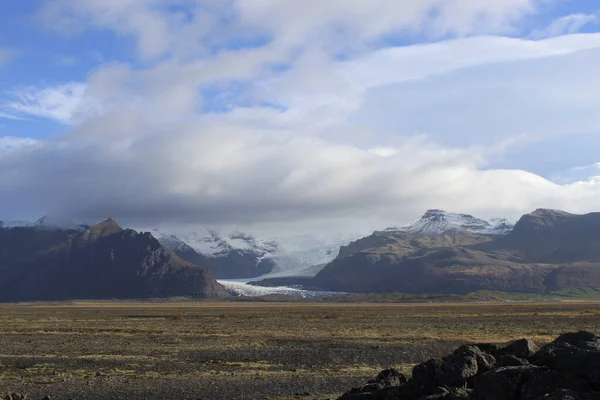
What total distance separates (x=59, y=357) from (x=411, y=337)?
26.8 metres

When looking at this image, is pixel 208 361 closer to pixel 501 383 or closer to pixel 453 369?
pixel 453 369

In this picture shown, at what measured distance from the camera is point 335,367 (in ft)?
118

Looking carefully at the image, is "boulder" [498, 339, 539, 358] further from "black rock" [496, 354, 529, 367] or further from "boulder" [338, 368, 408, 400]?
"boulder" [338, 368, 408, 400]

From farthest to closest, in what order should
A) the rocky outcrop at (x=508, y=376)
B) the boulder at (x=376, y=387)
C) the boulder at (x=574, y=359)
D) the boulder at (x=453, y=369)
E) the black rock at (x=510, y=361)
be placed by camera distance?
the boulder at (x=376, y=387) < the black rock at (x=510, y=361) < the boulder at (x=453, y=369) < the boulder at (x=574, y=359) < the rocky outcrop at (x=508, y=376)

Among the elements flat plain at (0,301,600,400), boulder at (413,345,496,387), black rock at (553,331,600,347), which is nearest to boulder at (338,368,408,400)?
boulder at (413,345,496,387)

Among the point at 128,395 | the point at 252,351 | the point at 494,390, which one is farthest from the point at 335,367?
the point at 494,390

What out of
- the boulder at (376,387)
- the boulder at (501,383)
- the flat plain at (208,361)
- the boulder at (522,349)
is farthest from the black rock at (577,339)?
the flat plain at (208,361)

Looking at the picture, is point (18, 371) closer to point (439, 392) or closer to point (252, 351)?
point (252, 351)

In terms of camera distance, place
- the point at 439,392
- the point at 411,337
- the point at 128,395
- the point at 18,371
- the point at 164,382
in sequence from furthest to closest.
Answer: the point at 411,337 → the point at 18,371 → the point at 164,382 → the point at 128,395 → the point at 439,392

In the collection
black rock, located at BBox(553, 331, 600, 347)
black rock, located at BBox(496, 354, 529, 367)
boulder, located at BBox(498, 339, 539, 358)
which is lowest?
black rock, located at BBox(496, 354, 529, 367)

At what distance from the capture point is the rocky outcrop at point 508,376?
54.6ft

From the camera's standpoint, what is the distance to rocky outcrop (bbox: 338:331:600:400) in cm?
1666

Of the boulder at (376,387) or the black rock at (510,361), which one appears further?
the boulder at (376,387)

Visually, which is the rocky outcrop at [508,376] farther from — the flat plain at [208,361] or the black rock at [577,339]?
the flat plain at [208,361]
